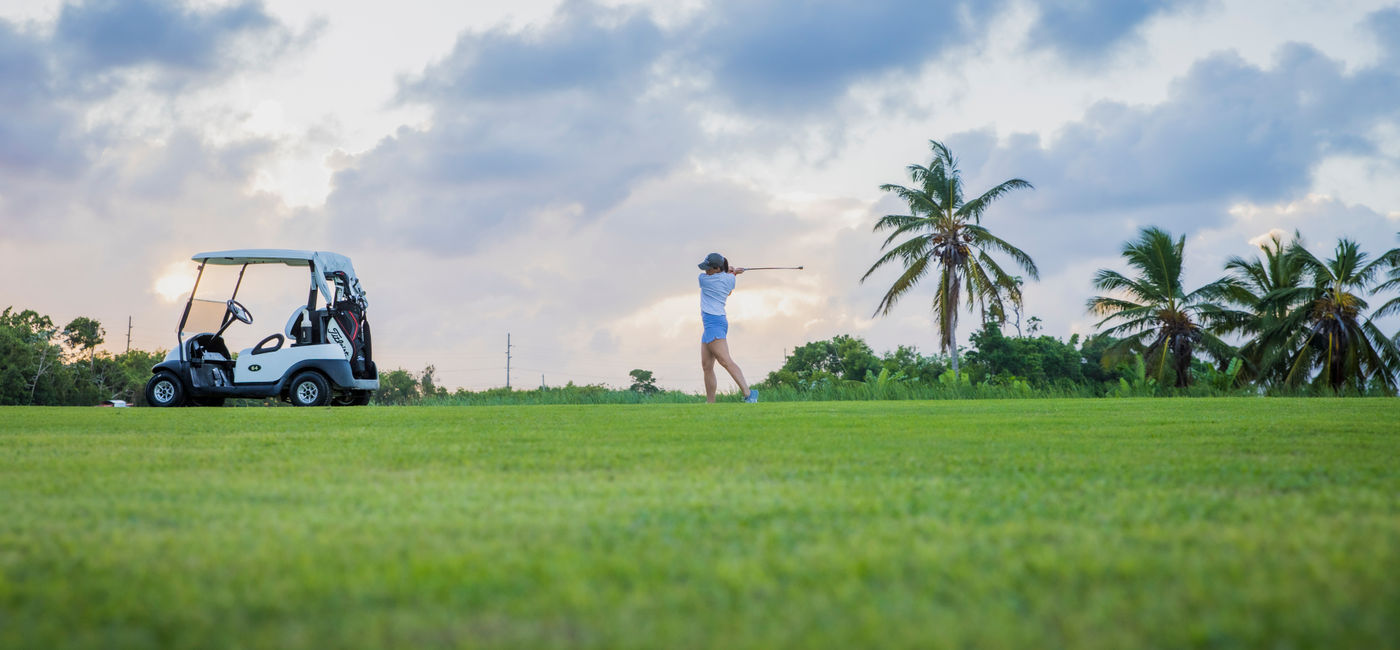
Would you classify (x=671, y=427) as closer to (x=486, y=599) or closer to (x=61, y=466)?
(x=61, y=466)

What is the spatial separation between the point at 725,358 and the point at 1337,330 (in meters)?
31.0

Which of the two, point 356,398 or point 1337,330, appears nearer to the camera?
point 356,398

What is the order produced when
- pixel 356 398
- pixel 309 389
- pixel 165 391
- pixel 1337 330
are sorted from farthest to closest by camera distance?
pixel 1337 330 < pixel 356 398 < pixel 165 391 < pixel 309 389

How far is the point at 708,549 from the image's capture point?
2072mm

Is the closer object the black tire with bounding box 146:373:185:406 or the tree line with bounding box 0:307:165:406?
the black tire with bounding box 146:373:185:406

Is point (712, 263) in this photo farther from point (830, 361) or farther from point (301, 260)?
point (830, 361)

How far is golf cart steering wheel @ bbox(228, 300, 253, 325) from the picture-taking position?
13.0 meters

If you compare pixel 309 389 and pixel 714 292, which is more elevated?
pixel 714 292

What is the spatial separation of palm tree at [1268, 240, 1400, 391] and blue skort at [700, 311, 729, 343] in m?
29.0

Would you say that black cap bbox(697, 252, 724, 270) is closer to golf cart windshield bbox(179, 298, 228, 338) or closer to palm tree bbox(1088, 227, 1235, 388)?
golf cart windshield bbox(179, 298, 228, 338)

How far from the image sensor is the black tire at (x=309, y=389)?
12.3 m

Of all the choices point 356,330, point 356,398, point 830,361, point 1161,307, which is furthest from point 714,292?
point 830,361

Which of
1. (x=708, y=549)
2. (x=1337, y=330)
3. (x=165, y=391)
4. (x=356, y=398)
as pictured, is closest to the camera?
(x=708, y=549)

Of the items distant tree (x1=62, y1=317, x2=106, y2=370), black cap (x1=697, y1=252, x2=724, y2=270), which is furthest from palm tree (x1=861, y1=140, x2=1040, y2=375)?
distant tree (x1=62, y1=317, x2=106, y2=370)
